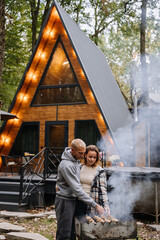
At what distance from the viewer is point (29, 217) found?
732 cm

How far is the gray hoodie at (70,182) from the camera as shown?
3.61 metres

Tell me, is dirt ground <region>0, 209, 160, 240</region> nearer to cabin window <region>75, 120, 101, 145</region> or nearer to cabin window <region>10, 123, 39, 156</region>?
cabin window <region>75, 120, 101, 145</region>

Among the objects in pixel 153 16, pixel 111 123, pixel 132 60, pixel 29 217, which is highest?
pixel 132 60

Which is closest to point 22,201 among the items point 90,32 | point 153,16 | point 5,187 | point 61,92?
point 5,187

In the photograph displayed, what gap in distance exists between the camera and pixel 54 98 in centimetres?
1235

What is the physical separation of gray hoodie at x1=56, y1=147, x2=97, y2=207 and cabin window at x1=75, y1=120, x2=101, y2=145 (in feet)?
25.6

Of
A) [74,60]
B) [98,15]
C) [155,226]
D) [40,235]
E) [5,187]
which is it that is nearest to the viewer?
[40,235]

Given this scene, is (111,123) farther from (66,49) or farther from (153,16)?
(153,16)

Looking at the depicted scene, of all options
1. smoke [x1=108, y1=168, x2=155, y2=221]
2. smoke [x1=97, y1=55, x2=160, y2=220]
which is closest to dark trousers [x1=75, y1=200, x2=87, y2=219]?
smoke [x1=97, y1=55, x2=160, y2=220]

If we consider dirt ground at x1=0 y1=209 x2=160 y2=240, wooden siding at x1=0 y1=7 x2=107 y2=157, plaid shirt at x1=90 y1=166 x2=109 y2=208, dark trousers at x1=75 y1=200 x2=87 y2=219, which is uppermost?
wooden siding at x1=0 y1=7 x2=107 y2=157

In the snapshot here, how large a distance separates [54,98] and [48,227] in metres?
6.75

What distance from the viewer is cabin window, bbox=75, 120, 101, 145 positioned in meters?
11.7

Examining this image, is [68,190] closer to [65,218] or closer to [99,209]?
[65,218]

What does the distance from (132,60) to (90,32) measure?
850 cm
